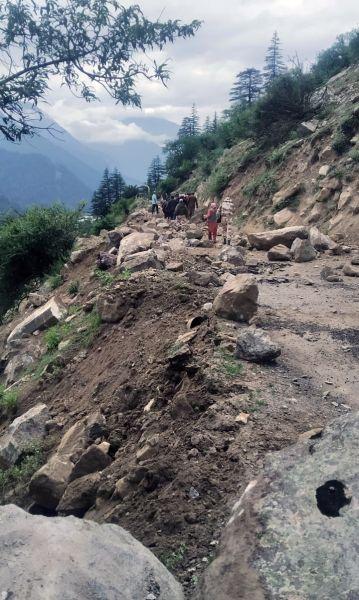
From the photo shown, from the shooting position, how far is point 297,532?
2.41 metres

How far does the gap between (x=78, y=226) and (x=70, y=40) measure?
10.2 meters

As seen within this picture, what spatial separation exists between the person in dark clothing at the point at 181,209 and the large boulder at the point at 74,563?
17.7 metres

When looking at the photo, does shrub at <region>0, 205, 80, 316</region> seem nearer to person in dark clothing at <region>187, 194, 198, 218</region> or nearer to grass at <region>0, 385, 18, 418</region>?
person in dark clothing at <region>187, 194, 198, 218</region>

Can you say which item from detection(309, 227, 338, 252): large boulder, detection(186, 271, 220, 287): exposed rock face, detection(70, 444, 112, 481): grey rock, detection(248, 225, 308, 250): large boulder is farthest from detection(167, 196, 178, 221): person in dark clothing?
detection(70, 444, 112, 481): grey rock

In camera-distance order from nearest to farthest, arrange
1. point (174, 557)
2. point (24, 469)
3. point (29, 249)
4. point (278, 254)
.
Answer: point (174, 557) → point (24, 469) → point (278, 254) → point (29, 249)

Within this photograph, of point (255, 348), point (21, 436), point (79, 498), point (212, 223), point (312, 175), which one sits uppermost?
point (312, 175)

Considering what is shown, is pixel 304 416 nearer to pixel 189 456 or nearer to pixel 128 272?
pixel 189 456

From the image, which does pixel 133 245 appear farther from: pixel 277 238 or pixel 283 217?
pixel 283 217

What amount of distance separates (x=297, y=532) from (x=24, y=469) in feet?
11.5

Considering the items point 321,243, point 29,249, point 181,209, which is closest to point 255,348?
point 321,243

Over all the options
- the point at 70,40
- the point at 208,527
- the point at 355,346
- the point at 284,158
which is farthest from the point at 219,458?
the point at 284,158

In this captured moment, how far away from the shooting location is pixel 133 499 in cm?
370

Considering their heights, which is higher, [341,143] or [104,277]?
[341,143]

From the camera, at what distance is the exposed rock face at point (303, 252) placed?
1054cm
